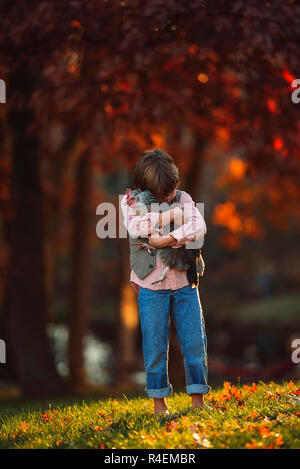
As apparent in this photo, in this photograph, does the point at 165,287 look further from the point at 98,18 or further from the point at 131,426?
the point at 98,18

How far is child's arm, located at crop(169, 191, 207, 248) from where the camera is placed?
14.3 ft

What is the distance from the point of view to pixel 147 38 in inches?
256

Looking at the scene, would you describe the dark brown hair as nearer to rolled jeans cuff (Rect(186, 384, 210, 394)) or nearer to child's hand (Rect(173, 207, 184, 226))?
child's hand (Rect(173, 207, 184, 226))

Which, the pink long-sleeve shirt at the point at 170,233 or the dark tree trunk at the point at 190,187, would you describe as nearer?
the pink long-sleeve shirt at the point at 170,233

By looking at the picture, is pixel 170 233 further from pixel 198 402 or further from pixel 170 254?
pixel 198 402

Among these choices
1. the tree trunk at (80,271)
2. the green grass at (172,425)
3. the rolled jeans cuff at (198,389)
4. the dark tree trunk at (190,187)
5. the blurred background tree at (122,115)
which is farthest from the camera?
the tree trunk at (80,271)

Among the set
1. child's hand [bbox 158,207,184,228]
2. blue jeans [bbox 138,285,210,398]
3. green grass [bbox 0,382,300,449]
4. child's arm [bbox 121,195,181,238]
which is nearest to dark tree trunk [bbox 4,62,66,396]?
green grass [bbox 0,382,300,449]

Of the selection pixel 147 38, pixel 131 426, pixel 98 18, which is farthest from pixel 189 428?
pixel 98 18

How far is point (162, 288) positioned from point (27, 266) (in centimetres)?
545

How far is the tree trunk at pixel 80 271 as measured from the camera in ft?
43.4

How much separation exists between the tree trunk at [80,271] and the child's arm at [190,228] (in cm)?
881

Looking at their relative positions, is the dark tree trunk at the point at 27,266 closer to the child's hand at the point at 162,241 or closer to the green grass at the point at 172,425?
the green grass at the point at 172,425

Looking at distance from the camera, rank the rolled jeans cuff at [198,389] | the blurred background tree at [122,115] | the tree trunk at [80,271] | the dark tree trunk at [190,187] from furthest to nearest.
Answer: the tree trunk at [80,271], the dark tree trunk at [190,187], the blurred background tree at [122,115], the rolled jeans cuff at [198,389]

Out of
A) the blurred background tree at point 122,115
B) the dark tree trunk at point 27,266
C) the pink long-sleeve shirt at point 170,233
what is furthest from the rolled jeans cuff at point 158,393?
the dark tree trunk at point 27,266
